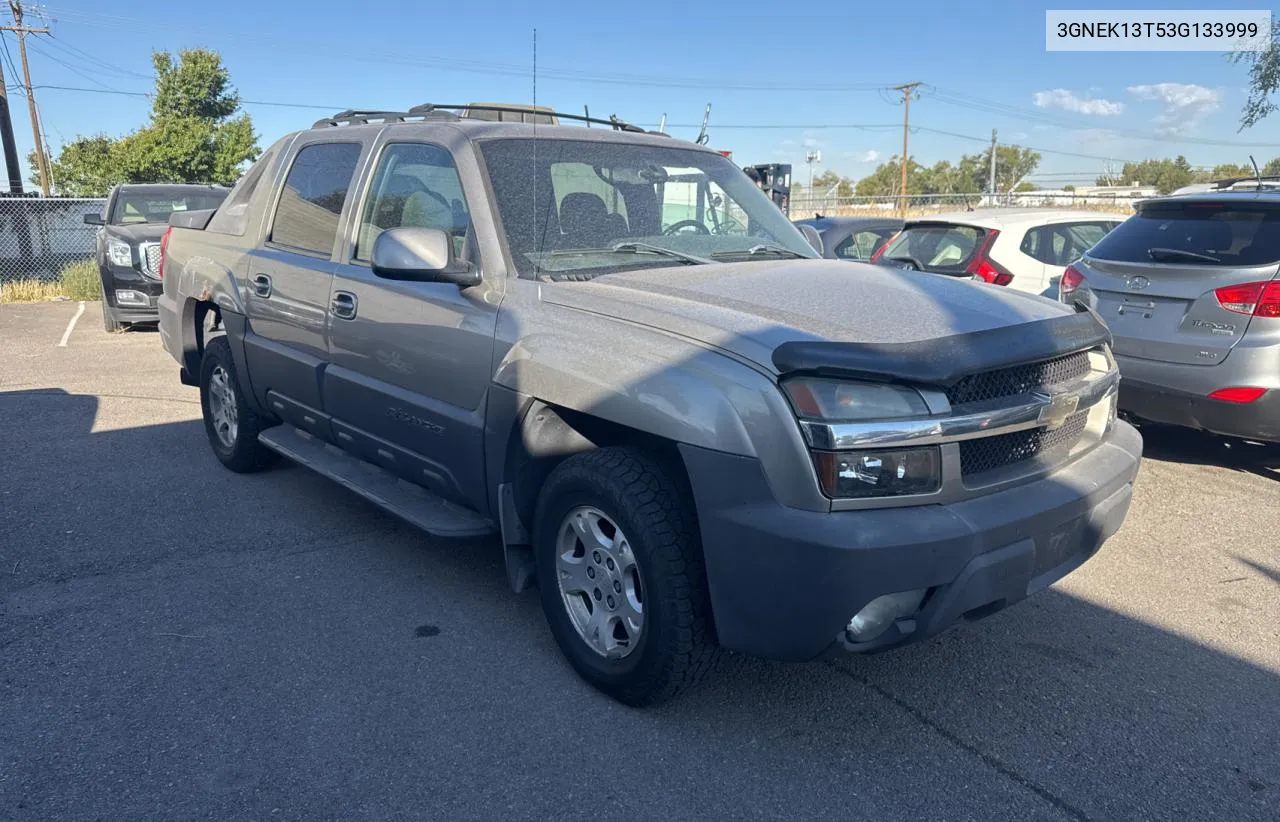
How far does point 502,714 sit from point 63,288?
16.1 metres

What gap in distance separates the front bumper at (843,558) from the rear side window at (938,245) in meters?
5.92

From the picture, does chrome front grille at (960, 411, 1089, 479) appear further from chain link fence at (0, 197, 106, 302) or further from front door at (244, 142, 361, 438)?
chain link fence at (0, 197, 106, 302)

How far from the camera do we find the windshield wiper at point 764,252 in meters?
4.07

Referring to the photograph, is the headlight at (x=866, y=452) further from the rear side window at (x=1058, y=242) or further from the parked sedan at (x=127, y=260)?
the parked sedan at (x=127, y=260)

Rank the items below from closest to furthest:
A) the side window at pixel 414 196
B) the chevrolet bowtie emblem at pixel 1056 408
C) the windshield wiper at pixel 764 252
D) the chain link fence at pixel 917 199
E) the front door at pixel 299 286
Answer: the chevrolet bowtie emblem at pixel 1056 408 < the side window at pixel 414 196 < the windshield wiper at pixel 764 252 < the front door at pixel 299 286 < the chain link fence at pixel 917 199

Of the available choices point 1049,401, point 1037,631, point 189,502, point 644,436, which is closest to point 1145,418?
point 1037,631

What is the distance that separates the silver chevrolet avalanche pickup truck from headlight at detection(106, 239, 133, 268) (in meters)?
7.39

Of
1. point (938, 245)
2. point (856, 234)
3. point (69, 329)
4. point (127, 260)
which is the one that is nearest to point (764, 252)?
point (938, 245)

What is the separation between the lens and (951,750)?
2994 millimetres

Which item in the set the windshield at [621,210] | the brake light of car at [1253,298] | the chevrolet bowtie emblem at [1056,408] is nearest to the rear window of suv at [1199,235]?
the brake light of car at [1253,298]

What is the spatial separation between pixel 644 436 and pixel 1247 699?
7.52 feet

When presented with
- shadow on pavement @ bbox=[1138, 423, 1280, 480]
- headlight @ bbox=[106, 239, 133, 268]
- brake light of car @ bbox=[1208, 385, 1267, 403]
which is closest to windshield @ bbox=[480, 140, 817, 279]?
brake light of car @ bbox=[1208, 385, 1267, 403]

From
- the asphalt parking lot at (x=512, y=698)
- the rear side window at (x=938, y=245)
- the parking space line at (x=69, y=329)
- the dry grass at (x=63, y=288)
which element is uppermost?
the rear side window at (x=938, y=245)

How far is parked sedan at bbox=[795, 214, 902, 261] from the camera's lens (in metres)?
11.4
